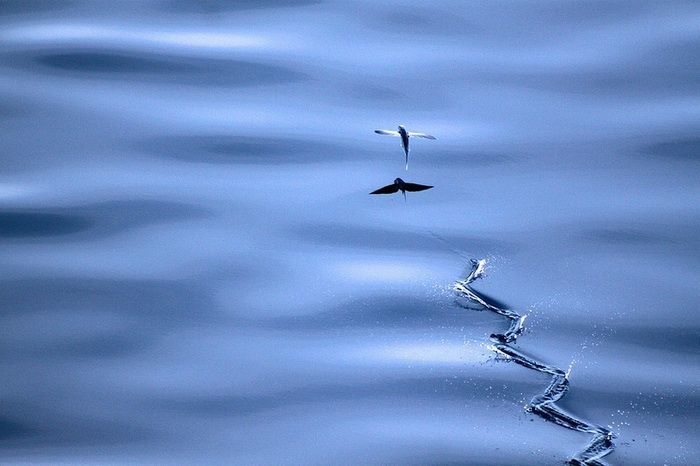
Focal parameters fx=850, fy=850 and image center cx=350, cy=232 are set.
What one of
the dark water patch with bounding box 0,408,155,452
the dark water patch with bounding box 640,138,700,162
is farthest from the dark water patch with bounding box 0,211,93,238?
the dark water patch with bounding box 640,138,700,162

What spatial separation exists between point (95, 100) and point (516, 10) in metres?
0.75

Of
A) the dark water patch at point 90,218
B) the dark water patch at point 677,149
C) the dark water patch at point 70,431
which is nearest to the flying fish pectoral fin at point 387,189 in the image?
the dark water patch at point 90,218

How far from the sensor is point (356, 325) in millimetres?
1063

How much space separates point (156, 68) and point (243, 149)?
0.86 ft

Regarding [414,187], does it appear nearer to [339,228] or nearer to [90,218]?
[339,228]

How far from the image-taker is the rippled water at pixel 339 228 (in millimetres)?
957

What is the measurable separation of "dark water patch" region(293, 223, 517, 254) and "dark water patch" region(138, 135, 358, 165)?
16cm

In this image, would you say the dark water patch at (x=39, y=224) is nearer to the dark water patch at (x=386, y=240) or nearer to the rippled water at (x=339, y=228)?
the rippled water at (x=339, y=228)

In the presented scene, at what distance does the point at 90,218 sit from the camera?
1206 millimetres

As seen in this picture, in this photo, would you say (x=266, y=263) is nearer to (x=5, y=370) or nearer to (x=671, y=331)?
(x=5, y=370)

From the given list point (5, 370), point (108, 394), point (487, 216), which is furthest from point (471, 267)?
point (5, 370)

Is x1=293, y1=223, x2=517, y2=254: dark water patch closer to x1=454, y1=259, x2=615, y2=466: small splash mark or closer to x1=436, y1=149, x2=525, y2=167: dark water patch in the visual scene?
x1=454, y1=259, x2=615, y2=466: small splash mark

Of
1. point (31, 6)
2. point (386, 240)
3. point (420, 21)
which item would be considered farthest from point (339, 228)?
point (31, 6)

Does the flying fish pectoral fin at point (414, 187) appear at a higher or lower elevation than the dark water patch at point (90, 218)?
higher
